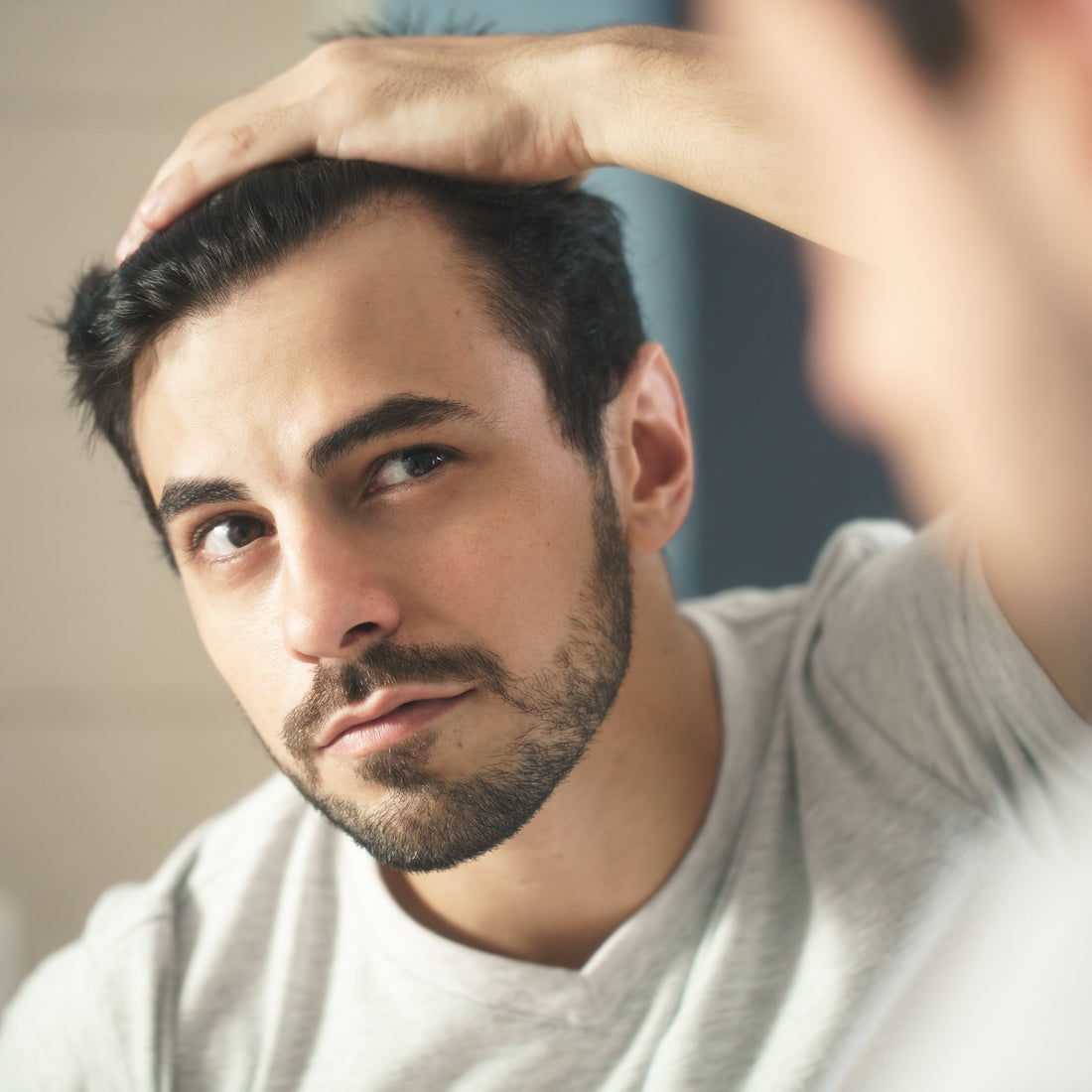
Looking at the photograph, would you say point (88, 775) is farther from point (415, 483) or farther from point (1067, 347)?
point (1067, 347)

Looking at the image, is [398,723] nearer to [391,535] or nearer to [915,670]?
[391,535]

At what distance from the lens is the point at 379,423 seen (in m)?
0.79

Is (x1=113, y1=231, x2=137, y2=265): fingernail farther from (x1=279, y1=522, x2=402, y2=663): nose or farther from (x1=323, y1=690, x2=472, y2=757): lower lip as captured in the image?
(x1=323, y1=690, x2=472, y2=757): lower lip

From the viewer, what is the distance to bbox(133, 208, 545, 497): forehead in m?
0.79

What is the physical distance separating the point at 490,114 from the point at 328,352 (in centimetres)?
28

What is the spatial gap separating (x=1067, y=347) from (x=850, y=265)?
349mm

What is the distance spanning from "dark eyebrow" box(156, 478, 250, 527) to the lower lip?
22 cm

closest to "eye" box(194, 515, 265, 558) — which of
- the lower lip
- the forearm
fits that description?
the lower lip

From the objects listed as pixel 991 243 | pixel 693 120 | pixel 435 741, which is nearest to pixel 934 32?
pixel 991 243

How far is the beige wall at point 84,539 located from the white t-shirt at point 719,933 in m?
0.54

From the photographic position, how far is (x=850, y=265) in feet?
3.01

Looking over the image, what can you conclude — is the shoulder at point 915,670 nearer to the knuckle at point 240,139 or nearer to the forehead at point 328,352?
the forehead at point 328,352

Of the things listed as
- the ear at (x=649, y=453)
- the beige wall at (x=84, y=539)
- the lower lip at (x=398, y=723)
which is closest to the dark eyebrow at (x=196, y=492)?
the lower lip at (x=398, y=723)

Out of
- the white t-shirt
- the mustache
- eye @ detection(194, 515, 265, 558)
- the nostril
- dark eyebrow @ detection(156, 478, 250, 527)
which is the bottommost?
the white t-shirt
